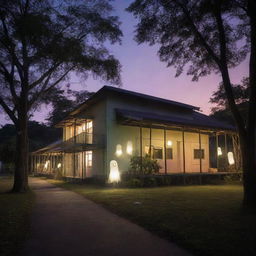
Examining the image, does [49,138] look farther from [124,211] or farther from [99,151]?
[124,211]

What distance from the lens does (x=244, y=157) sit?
24.4 feet

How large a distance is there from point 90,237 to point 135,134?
13.6 m

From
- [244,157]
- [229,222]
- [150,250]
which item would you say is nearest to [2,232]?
[150,250]

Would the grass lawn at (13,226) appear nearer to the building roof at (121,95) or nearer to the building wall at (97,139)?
the building wall at (97,139)

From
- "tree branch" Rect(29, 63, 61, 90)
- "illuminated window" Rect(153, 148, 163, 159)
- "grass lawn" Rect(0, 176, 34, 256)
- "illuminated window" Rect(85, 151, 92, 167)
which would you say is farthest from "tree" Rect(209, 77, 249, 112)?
"grass lawn" Rect(0, 176, 34, 256)

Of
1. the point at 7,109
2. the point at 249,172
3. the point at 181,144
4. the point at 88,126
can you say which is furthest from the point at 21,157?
the point at 181,144

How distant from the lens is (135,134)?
18.4 meters

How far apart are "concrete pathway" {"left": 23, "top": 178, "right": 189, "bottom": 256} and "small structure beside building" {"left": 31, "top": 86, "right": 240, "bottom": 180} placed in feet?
29.7

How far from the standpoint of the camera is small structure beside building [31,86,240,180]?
17.2m

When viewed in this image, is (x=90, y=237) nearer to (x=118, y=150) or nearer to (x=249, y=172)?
(x=249, y=172)

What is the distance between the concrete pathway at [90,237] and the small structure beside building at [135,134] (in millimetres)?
9058

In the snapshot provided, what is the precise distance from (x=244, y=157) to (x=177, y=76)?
416 cm

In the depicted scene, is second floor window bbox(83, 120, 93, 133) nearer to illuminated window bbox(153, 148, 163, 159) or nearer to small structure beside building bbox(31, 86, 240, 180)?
small structure beside building bbox(31, 86, 240, 180)

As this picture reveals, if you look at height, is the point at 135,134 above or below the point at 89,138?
above
